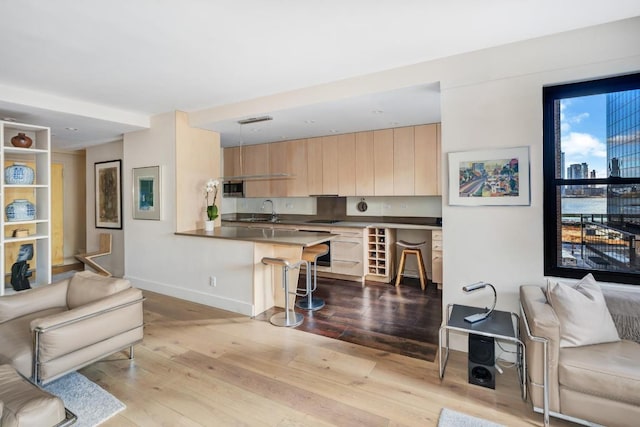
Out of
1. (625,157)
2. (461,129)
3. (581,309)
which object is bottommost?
(581,309)

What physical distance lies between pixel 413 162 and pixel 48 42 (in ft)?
14.2

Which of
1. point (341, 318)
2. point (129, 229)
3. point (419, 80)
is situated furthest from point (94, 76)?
point (341, 318)

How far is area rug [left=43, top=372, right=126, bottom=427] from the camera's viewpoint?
195 cm

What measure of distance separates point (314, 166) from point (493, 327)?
3982 millimetres

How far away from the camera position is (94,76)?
2.99 metres

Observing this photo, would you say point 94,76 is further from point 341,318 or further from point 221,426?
point 341,318

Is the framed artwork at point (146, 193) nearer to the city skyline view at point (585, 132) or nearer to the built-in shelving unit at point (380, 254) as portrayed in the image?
the built-in shelving unit at point (380, 254)

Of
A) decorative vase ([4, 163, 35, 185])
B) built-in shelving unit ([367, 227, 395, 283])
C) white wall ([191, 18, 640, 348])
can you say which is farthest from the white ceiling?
built-in shelving unit ([367, 227, 395, 283])

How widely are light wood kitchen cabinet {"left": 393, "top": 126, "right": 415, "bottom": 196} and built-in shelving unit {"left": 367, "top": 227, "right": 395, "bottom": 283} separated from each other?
70cm

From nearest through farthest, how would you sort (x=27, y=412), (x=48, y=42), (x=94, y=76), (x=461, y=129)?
(x=27, y=412), (x=48, y=42), (x=461, y=129), (x=94, y=76)

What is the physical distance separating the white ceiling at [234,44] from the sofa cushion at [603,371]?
2.18 meters

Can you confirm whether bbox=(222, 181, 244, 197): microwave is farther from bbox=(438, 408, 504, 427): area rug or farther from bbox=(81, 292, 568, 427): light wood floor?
bbox=(438, 408, 504, 427): area rug

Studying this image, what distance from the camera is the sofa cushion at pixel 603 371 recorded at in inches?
64.6

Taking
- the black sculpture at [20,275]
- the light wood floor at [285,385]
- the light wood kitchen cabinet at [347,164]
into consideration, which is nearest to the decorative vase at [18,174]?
the black sculpture at [20,275]
